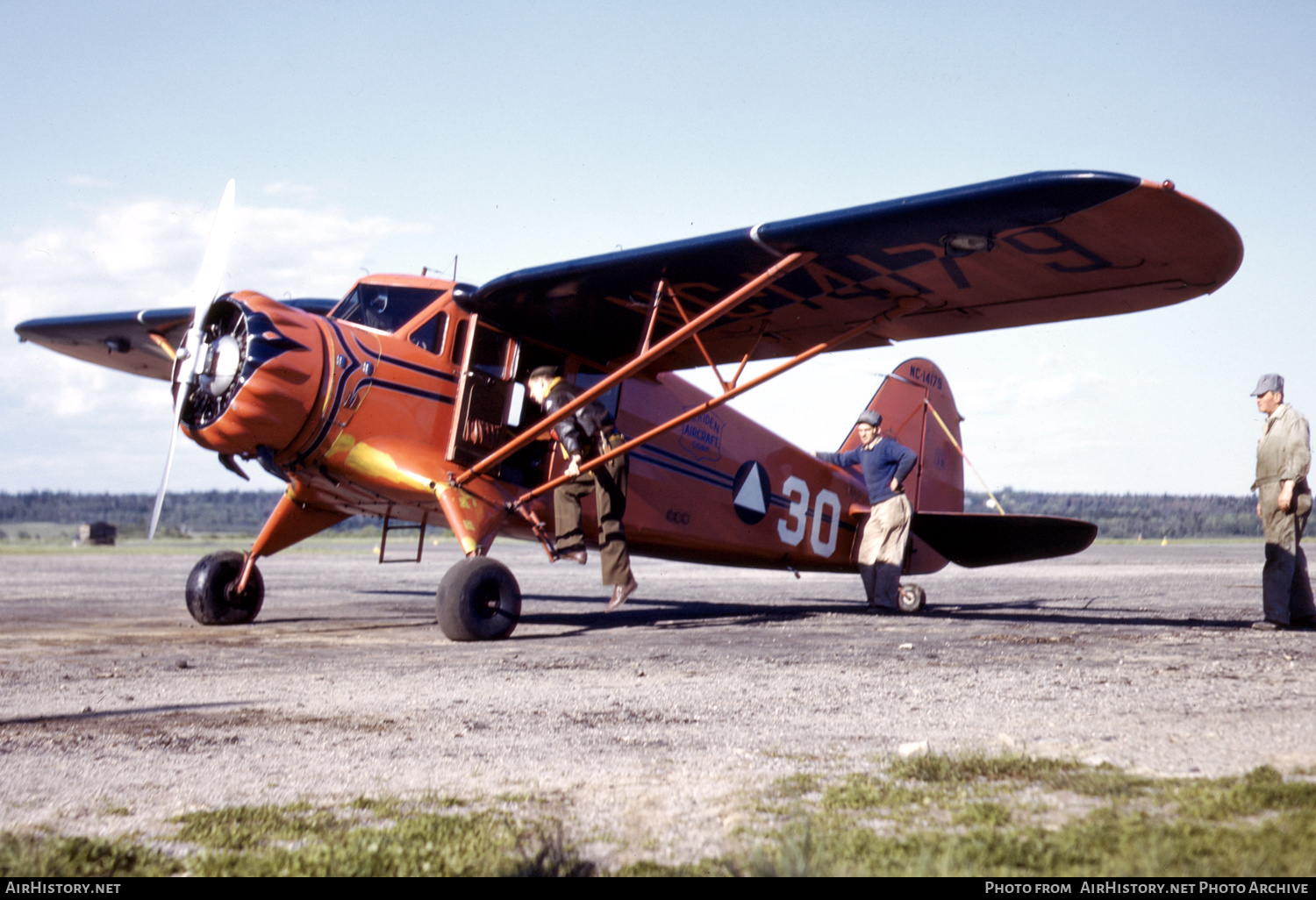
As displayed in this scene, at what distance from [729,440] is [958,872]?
8644mm

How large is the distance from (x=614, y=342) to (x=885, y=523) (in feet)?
11.2

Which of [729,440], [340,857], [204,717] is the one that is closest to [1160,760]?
[340,857]

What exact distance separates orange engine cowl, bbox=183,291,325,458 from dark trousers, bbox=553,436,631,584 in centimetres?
223

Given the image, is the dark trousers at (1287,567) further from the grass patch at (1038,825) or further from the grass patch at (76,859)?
the grass patch at (76,859)

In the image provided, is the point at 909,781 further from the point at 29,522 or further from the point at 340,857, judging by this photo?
the point at 29,522

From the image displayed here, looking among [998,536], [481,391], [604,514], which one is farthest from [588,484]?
[998,536]

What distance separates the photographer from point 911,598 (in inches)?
392

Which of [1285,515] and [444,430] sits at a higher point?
[444,430]

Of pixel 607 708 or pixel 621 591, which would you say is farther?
pixel 621 591

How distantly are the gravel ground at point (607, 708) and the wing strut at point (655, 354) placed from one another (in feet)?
4.76

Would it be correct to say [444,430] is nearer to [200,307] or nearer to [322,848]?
[200,307]

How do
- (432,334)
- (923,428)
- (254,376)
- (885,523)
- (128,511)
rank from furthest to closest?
(128,511) → (923,428) → (885,523) → (432,334) → (254,376)

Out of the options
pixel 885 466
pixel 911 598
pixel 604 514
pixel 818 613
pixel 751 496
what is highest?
pixel 885 466

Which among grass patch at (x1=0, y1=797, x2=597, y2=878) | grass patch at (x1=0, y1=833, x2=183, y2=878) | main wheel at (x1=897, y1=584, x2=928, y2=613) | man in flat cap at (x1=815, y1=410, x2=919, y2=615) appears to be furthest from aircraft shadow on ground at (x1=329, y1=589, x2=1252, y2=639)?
grass patch at (x1=0, y1=833, x2=183, y2=878)
